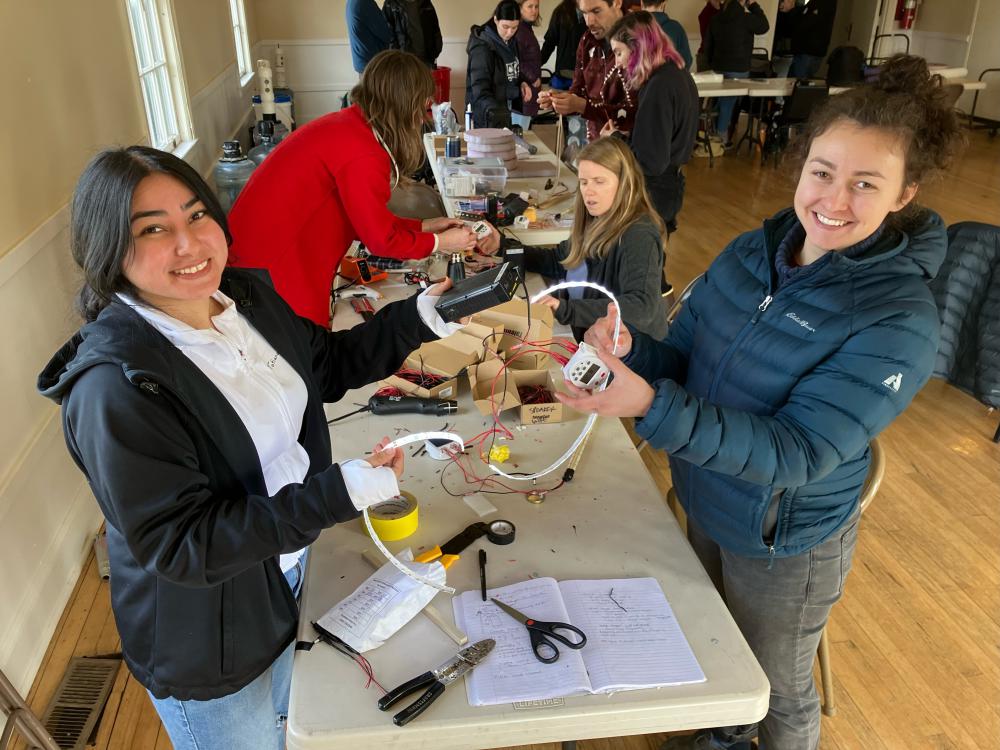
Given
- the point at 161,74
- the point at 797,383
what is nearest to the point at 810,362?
the point at 797,383

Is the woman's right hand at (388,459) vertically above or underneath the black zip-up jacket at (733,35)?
underneath

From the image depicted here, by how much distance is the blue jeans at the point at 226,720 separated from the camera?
126 cm

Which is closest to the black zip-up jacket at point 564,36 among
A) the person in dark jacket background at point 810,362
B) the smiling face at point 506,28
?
the smiling face at point 506,28

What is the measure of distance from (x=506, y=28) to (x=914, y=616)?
436 cm

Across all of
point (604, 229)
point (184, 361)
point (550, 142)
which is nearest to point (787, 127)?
point (550, 142)

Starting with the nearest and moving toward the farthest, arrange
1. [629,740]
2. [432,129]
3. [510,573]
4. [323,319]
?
1. [510,573]
2. [629,740]
3. [323,319]
4. [432,129]

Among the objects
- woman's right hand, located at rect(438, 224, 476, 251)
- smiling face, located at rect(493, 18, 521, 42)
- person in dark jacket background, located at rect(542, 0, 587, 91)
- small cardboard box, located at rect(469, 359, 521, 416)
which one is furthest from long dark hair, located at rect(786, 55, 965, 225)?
person in dark jacket background, located at rect(542, 0, 587, 91)

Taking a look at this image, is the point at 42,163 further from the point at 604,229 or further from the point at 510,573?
the point at 510,573

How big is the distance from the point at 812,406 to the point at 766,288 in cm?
27

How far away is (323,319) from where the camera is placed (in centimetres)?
248

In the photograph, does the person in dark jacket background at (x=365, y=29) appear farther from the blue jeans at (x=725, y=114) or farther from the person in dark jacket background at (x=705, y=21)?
the blue jeans at (x=725, y=114)

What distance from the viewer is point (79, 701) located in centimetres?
202

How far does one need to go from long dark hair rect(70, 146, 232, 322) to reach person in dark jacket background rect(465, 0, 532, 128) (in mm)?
4094

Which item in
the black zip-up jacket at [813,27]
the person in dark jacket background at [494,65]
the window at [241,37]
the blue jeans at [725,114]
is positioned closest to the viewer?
the person in dark jacket background at [494,65]
